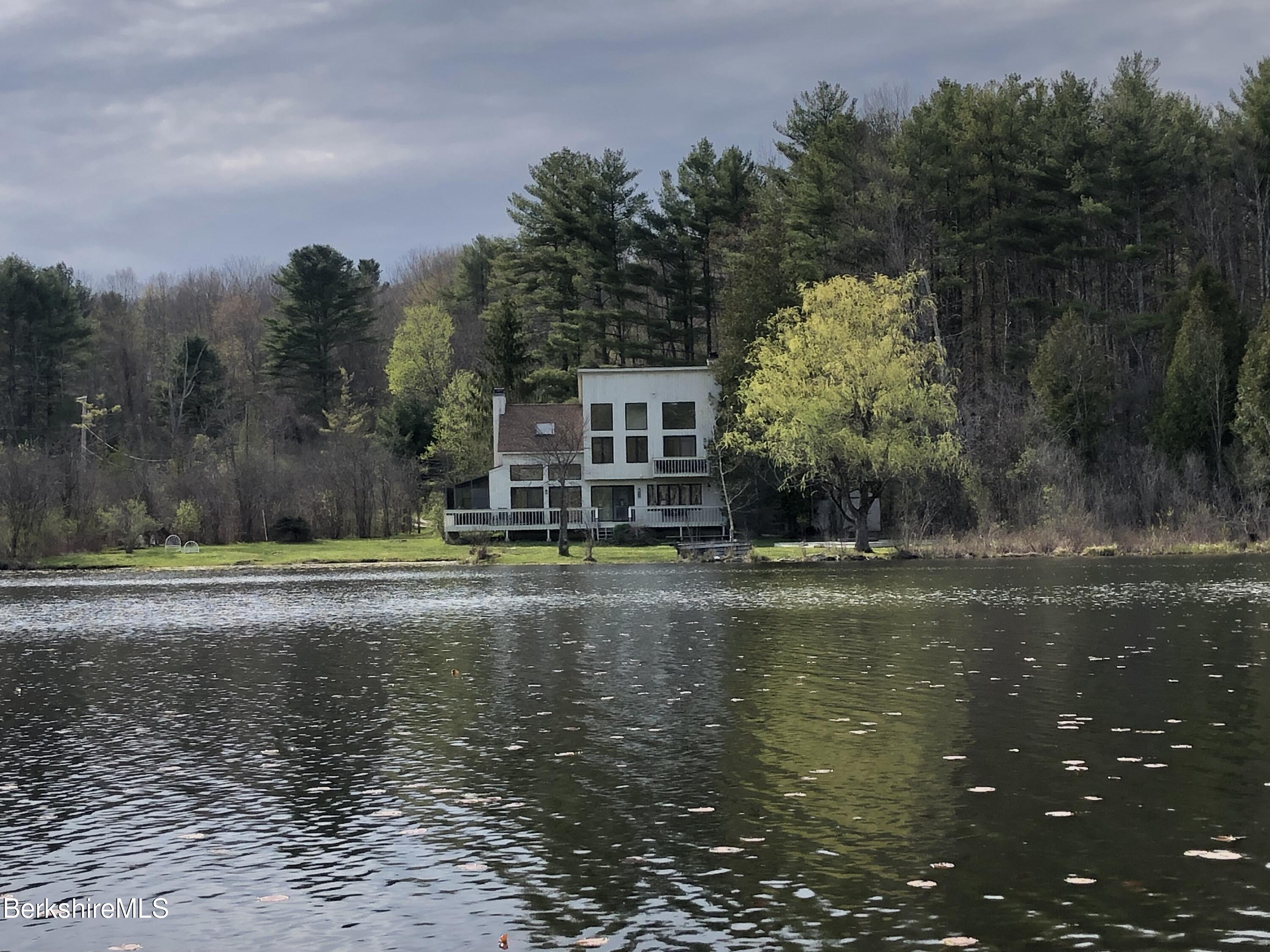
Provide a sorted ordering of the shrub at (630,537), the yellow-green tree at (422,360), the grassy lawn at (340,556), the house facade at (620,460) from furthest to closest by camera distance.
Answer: the yellow-green tree at (422,360) → the house facade at (620,460) → the shrub at (630,537) → the grassy lawn at (340,556)

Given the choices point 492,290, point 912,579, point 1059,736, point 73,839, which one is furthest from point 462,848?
point 492,290

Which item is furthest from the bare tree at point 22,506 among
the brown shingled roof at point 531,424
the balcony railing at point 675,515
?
the balcony railing at point 675,515

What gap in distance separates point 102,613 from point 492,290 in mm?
59385

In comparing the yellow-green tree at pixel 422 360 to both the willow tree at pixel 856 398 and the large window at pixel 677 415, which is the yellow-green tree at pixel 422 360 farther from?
the willow tree at pixel 856 398

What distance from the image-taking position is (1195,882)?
721 cm

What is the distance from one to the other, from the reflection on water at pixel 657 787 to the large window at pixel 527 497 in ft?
134

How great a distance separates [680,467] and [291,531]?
2002cm

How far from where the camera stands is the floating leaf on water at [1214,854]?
25.2 feet

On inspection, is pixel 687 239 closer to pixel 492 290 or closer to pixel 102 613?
pixel 492 290

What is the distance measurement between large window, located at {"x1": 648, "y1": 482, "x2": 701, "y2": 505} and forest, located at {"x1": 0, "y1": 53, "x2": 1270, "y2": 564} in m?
3.72

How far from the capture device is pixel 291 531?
6284 cm

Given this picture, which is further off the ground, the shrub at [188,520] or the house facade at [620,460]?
the house facade at [620,460]

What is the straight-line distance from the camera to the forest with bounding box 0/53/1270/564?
169 ft

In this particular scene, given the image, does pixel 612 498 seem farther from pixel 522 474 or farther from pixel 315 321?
pixel 315 321
